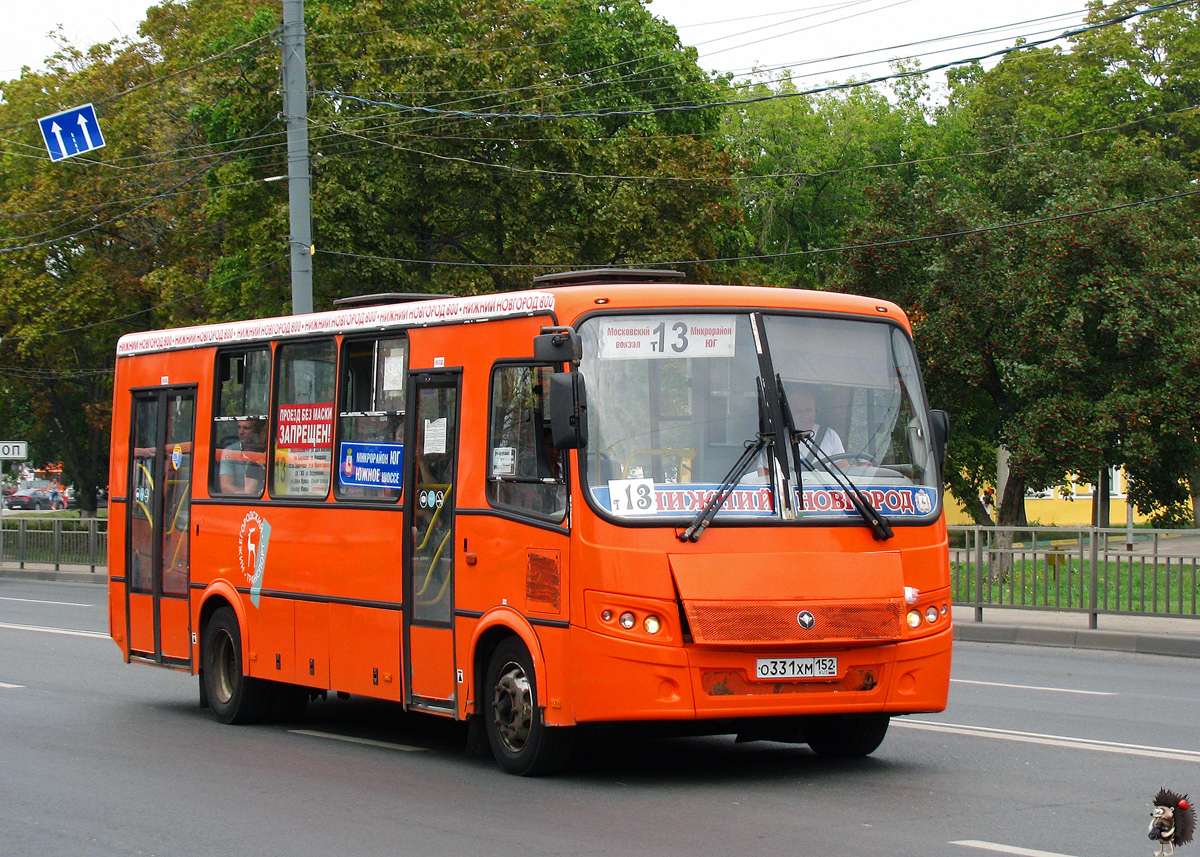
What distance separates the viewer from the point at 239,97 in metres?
32.0

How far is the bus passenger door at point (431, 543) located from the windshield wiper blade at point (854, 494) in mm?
2244

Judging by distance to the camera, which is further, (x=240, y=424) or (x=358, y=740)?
(x=240, y=424)

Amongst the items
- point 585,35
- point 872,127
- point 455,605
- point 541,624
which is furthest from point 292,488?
point 872,127

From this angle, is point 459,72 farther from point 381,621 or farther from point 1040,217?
point 381,621

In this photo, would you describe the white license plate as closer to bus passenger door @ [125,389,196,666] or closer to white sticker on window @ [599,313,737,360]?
white sticker on window @ [599,313,737,360]

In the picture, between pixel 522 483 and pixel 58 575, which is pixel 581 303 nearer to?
pixel 522 483

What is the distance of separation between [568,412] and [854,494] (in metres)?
1.75

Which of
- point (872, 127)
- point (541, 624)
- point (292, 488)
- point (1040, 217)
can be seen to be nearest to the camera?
point (541, 624)

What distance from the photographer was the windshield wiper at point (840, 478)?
871 centimetres

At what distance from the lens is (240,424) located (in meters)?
12.1

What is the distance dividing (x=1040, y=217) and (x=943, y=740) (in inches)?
830

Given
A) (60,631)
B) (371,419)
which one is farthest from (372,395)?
(60,631)

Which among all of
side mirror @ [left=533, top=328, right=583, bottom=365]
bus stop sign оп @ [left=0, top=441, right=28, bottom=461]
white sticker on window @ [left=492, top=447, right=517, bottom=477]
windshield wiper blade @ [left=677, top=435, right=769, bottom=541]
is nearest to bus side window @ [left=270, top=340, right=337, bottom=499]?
white sticker on window @ [left=492, top=447, right=517, bottom=477]

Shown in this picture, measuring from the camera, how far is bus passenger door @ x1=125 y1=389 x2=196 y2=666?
1273 cm
